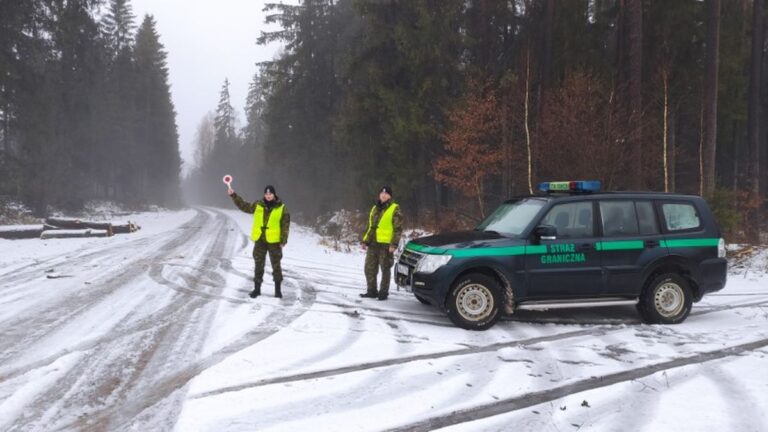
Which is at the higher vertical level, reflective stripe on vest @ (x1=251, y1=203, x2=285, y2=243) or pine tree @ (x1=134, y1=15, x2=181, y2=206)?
pine tree @ (x1=134, y1=15, x2=181, y2=206)

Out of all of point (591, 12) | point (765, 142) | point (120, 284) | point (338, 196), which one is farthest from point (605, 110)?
point (765, 142)

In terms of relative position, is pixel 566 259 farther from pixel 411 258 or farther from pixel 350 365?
pixel 350 365

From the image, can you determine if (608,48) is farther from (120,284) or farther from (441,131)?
(120,284)

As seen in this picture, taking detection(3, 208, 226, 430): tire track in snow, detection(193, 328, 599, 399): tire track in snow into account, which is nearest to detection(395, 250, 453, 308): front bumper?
detection(193, 328, 599, 399): tire track in snow

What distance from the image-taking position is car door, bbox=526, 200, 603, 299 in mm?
6633

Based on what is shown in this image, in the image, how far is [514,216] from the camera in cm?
727

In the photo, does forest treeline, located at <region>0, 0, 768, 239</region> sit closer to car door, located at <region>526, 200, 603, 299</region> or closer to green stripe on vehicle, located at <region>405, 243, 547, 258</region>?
car door, located at <region>526, 200, 603, 299</region>

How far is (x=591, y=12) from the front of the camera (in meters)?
24.4

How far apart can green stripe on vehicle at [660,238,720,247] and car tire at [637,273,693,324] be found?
0.44 metres

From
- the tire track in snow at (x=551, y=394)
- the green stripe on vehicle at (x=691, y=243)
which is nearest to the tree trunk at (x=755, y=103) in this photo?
the green stripe on vehicle at (x=691, y=243)

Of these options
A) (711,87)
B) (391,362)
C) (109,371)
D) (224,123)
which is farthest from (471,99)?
(224,123)

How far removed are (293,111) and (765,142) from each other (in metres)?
30.5

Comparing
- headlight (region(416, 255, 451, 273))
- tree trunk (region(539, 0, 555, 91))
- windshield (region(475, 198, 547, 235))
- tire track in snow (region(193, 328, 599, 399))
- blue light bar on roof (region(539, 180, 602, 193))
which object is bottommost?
tire track in snow (region(193, 328, 599, 399))

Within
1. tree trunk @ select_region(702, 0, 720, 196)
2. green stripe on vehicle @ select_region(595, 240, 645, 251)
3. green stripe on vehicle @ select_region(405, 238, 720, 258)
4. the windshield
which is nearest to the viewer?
green stripe on vehicle @ select_region(405, 238, 720, 258)
